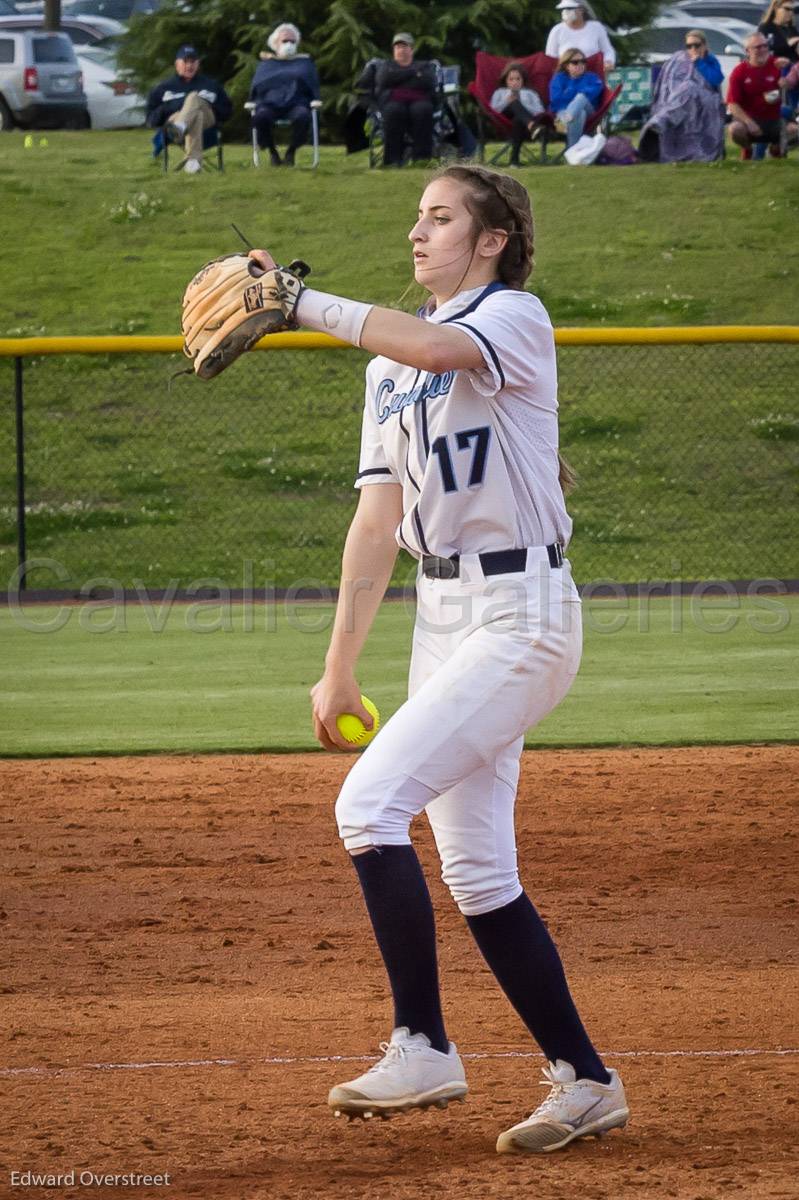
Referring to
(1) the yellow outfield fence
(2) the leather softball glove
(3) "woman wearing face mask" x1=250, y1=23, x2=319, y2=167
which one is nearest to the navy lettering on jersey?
(2) the leather softball glove

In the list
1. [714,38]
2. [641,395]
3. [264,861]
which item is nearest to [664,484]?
[641,395]

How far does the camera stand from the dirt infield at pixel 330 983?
3.10 m

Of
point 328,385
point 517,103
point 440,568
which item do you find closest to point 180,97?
point 517,103

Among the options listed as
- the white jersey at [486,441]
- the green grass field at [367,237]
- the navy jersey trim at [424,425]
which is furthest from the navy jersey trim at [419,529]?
the green grass field at [367,237]

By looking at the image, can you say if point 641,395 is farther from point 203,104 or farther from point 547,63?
point 203,104

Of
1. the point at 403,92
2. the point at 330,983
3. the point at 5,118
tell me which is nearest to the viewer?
the point at 330,983

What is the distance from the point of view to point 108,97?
2738cm

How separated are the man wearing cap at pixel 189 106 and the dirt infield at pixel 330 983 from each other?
14.9 metres

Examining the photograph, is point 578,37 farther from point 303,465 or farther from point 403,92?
point 303,465

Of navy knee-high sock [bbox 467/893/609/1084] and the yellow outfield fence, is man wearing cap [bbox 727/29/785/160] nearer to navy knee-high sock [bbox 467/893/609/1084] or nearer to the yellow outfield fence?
the yellow outfield fence

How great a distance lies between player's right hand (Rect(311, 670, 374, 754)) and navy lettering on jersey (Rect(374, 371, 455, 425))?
0.54m

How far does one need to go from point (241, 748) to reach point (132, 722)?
2.90 ft

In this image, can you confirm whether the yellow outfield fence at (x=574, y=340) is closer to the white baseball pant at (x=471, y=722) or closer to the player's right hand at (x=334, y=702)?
the player's right hand at (x=334, y=702)

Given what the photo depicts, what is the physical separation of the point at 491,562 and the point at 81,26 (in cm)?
2849
